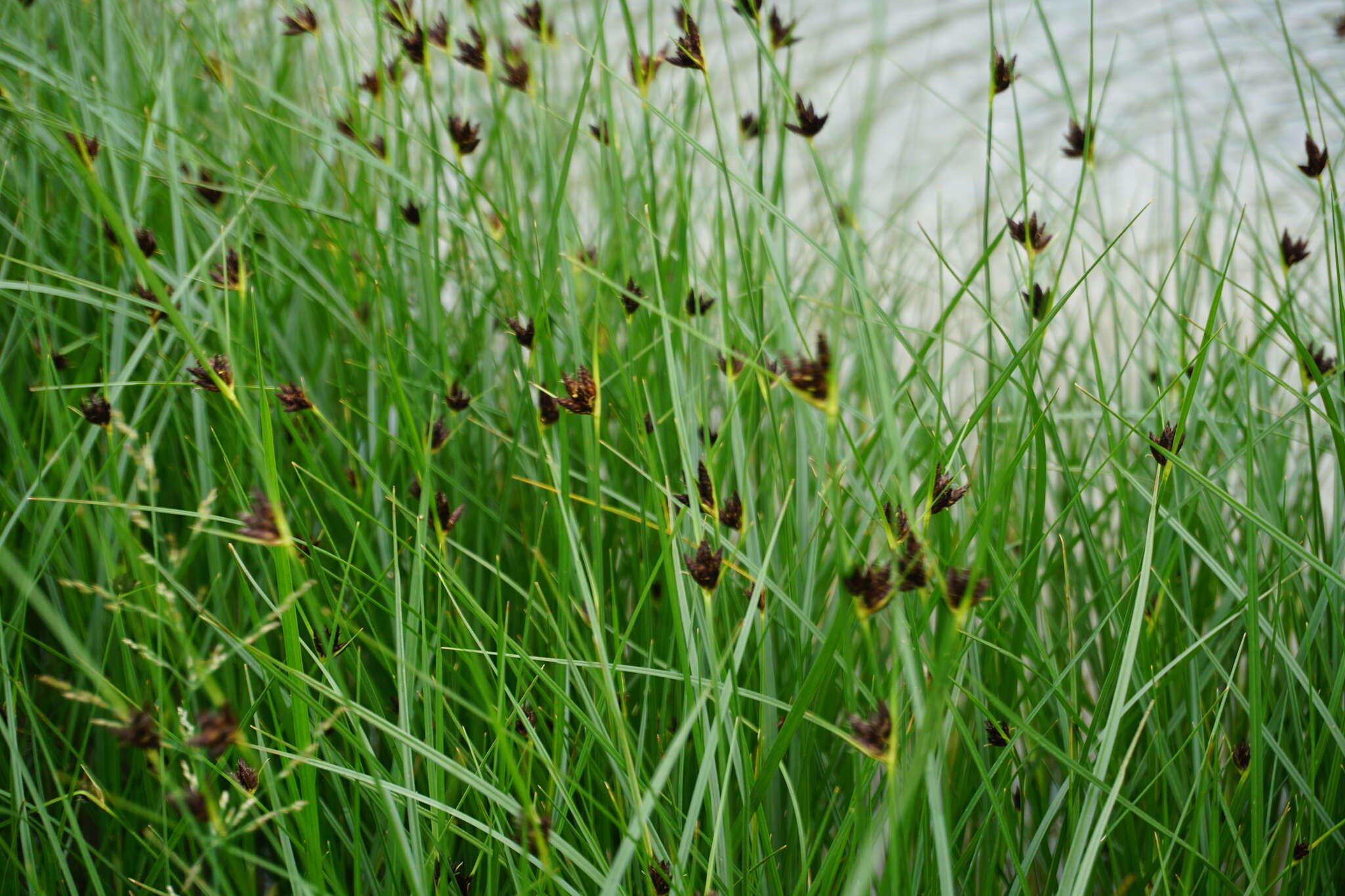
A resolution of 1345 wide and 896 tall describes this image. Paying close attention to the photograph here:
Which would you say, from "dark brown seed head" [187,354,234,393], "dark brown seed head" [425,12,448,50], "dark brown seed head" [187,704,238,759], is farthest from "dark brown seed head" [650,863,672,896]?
"dark brown seed head" [425,12,448,50]

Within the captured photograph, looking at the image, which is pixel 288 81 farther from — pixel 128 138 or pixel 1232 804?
pixel 1232 804

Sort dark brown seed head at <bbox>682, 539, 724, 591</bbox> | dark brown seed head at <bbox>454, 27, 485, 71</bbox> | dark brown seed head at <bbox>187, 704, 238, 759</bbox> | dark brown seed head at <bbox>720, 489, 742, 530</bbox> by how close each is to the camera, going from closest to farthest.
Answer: dark brown seed head at <bbox>187, 704, 238, 759</bbox> < dark brown seed head at <bbox>682, 539, 724, 591</bbox> < dark brown seed head at <bbox>720, 489, 742, 530</bbox> < dark brown seed head at <bbox>454, 27, 485, 71</bbox>

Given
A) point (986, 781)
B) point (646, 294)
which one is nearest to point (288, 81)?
point (646, 294)

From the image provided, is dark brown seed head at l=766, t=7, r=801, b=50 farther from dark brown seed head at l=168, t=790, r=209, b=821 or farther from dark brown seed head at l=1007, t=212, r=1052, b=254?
dark brown seed head at l=168, t=790, r=209, b=821


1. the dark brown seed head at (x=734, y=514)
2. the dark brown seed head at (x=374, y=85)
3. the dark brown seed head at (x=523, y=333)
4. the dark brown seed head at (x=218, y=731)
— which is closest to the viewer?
the dark brown seed head at (x=218, y=731)

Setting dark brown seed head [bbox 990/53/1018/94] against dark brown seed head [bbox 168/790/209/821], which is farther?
dark brown seed head [bbox 990/53/1018/94]

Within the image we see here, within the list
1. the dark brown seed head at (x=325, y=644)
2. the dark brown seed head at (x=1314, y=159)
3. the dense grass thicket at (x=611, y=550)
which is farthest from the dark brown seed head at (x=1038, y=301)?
the dark brown seed head at (x=325, y=644)

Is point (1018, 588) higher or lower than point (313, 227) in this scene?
lower

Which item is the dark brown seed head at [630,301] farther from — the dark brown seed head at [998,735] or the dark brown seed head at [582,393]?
the dark brown seed head at [998,735]
